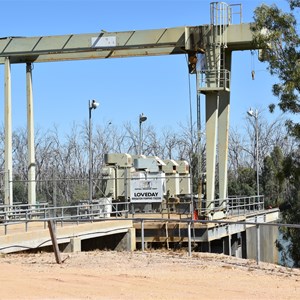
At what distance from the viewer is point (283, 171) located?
27.8 meters

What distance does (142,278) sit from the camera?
1312cm

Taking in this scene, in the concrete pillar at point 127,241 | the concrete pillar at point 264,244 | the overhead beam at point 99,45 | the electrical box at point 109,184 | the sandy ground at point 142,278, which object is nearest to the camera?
the sandy ground at point 142,278

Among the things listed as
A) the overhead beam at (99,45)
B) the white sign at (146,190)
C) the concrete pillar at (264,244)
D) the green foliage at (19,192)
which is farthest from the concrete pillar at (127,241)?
the green foliage at (19,192)

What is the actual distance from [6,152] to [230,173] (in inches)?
1632

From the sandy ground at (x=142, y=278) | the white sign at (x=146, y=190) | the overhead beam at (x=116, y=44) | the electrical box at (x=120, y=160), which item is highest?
the overhead beam at (x=116, y=44)

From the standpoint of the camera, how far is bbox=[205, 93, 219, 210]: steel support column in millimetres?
29078

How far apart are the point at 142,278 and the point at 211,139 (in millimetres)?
16552

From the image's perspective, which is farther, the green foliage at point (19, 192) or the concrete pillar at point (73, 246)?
the green foliage at point (19, 192)

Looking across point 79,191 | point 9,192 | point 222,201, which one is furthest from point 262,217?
point 79,191

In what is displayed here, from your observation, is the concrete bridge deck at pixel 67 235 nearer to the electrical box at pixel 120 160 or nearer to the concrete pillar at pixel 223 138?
the concrete pillar at pixel 223 138

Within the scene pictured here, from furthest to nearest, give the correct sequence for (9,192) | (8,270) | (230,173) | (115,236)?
(230,173)
(9,192)
(115,236)
(8,270)

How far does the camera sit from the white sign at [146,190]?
29.4 metres

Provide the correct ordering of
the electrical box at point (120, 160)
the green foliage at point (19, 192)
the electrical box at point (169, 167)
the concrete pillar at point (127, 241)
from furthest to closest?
the green foliage at point (19, 192) < the electrical box at point (169, 167) < the electrical box at point (120, 160) < the concrete pillar at point (127, 241)

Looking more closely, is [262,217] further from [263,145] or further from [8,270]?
[263,145]
